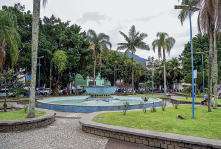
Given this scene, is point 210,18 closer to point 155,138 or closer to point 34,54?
point 155,138

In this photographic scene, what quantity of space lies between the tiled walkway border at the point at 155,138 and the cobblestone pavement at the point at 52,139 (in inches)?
13.1

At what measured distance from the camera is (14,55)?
42.8 ft

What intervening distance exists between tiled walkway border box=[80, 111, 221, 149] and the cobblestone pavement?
0.33m

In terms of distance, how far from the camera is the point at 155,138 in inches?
199

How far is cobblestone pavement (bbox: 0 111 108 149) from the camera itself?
519 centimetres

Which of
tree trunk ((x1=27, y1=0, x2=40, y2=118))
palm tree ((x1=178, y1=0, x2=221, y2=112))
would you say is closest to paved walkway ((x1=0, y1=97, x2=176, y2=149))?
tree trunk ((x1=27, y1=0, x2=40, y2=118))

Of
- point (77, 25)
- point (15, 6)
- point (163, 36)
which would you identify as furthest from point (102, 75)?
point (15, 6)

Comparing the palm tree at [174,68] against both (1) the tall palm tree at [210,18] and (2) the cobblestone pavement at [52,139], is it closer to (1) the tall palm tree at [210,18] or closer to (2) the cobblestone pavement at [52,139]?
(1) the tall palm tree at [210,18]

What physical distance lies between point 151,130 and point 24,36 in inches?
955

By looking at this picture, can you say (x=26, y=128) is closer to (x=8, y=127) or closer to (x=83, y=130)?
(x=8, y=127)

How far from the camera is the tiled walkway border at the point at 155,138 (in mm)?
4477

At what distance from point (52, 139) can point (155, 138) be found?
373cm

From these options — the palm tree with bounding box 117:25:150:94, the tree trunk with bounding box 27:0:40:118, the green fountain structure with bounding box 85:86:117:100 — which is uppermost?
the palm tree with bounding box 117:25:150:94

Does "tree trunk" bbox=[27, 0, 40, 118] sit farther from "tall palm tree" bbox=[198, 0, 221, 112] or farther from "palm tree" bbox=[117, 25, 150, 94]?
"palm tree" bbox=[117, 25, 150, 94]
